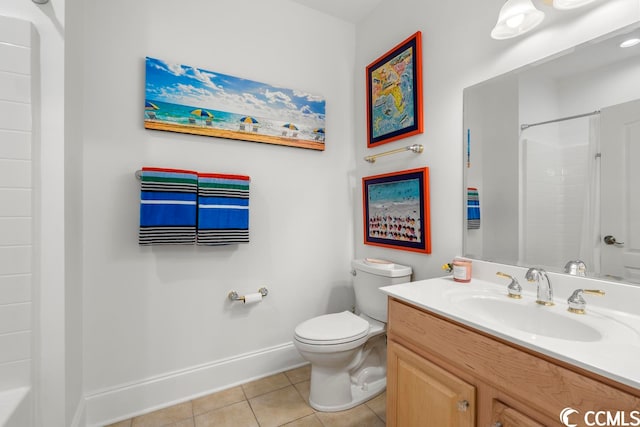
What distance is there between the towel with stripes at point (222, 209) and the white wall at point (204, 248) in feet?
0.42

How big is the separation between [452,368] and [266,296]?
1264 mm

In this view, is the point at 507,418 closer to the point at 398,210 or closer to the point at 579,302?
the point at 579,302

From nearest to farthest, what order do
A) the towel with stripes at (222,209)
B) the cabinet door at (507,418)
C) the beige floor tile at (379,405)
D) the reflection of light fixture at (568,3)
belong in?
the cabinet door at (507,418), the reflection of light fixture at (568,3), the beige floor tile at (379,405), the towel with stripes at (222,209)

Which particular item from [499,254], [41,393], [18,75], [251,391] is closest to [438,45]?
[499,254]

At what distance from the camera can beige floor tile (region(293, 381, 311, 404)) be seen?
1.67 metres

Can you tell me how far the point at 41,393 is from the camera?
1.10 meters

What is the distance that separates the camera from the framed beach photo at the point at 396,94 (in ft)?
5.58

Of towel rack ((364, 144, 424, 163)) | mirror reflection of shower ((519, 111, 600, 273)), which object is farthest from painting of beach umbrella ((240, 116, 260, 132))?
mirror reflection of shower ((519, 111, 600, 273))

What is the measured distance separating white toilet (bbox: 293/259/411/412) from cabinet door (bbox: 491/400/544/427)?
76cm

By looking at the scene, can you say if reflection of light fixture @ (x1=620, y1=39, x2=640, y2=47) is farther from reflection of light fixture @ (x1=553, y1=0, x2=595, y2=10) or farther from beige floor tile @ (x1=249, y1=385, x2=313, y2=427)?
beige floor tile @ (x1=249, y1=385, x2=313, y2=427)

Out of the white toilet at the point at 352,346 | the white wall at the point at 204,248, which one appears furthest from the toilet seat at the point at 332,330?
the white wall at the point at 204,248

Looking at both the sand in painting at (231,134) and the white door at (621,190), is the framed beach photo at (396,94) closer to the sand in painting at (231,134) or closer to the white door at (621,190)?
the sand in painting at (231,134)

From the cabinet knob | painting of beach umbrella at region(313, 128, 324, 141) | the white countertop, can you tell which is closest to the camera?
the white countertop

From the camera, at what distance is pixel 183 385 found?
5.42 feet
